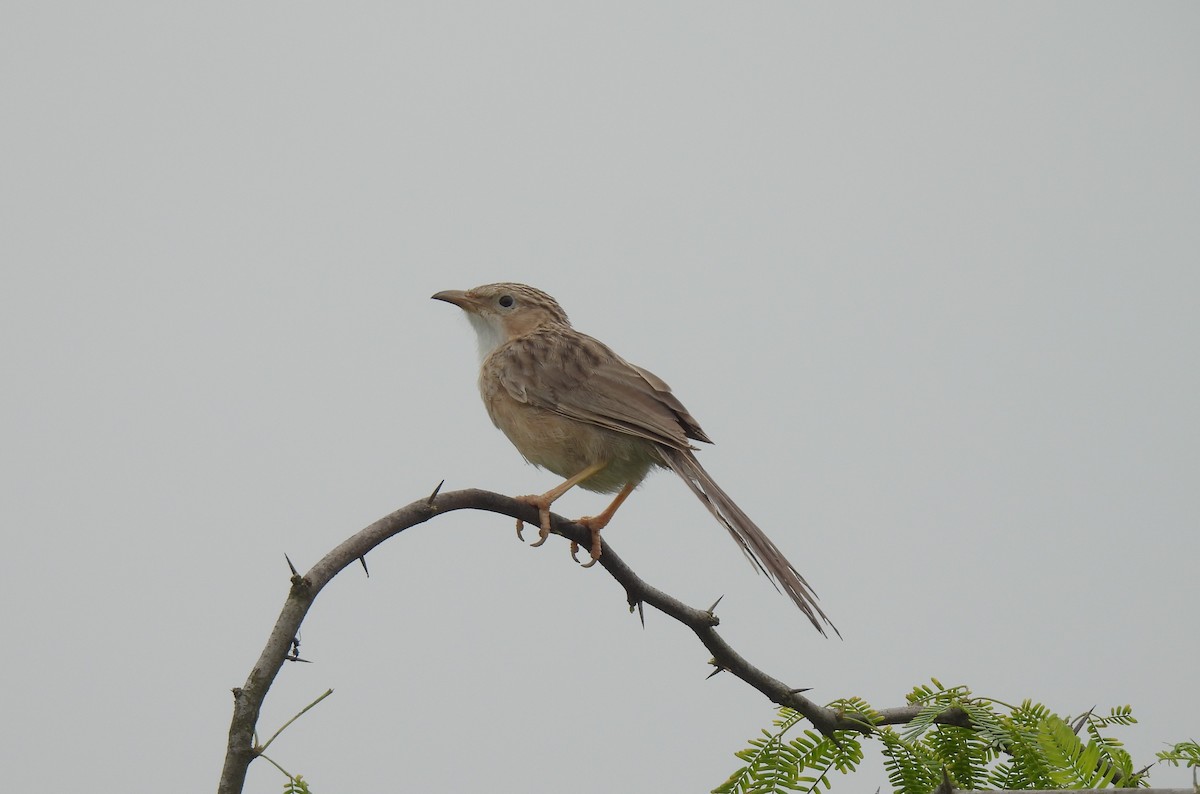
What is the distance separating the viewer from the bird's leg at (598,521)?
4141 millimetres

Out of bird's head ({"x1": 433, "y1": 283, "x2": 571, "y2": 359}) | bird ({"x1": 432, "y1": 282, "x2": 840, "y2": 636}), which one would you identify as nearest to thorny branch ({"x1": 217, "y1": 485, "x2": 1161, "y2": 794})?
bird ({"x1": 432, "y1": 282, "x2": 840, "y2": 636})

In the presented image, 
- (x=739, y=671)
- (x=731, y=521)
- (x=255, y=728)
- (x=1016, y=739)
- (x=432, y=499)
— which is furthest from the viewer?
(x=731, y=521)

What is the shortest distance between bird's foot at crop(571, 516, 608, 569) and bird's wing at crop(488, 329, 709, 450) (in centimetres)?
42

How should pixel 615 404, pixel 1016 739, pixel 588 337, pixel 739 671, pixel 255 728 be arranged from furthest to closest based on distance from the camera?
pixel 588 337, pixel 615 404, pixel 739 671, pixel 1016 739, pixel 255 728

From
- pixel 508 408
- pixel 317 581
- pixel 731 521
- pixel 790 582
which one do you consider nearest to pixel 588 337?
pixel 508 408

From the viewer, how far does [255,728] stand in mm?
2131

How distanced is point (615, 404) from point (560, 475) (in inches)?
18.6

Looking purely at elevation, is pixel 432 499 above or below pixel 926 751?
above

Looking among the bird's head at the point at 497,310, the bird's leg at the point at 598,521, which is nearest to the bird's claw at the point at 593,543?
the bird's leg at the point at 598,521

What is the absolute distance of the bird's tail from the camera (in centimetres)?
349

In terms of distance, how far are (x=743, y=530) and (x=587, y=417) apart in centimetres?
127

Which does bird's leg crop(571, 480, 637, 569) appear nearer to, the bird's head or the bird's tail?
the bird's tail

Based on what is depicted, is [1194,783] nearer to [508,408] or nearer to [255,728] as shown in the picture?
[255,728]

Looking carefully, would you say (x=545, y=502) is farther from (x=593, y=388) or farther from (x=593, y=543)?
(x=593, y=388)
